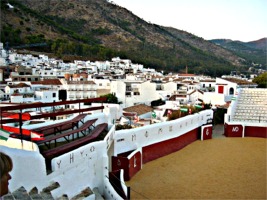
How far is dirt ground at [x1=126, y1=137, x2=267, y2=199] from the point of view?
32.6 feet

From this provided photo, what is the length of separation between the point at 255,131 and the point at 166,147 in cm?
677

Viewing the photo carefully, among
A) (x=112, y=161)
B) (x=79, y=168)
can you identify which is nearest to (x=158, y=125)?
(x=112, y=161)

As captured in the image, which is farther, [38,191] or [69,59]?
[69,59]

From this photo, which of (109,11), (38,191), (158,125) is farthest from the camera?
(109,11)

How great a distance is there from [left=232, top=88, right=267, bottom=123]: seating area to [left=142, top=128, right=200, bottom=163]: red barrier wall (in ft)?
15.1

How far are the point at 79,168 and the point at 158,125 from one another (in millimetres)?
5760

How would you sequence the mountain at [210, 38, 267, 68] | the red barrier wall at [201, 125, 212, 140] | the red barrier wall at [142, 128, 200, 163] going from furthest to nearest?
the mountain at [210, 38, 267, 68]
the red barrier wall at [201, 125, 212, 140]
the red barrier wall at [142, 128, 200, 163]

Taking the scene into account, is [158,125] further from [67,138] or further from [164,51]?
[164,51]

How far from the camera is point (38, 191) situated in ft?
21.0

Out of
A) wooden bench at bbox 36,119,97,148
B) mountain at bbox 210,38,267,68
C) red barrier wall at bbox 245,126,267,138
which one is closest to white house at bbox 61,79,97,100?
red barrier wall at bbox 245,126,267,138

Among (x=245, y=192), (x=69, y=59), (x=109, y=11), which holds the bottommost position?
(x=245, y=192)

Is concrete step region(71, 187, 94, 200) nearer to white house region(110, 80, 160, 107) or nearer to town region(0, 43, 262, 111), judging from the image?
town region(0, 43, 262, 111)

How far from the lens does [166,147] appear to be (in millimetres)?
13883

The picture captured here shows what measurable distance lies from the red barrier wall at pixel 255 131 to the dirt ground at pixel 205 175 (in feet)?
7.73
